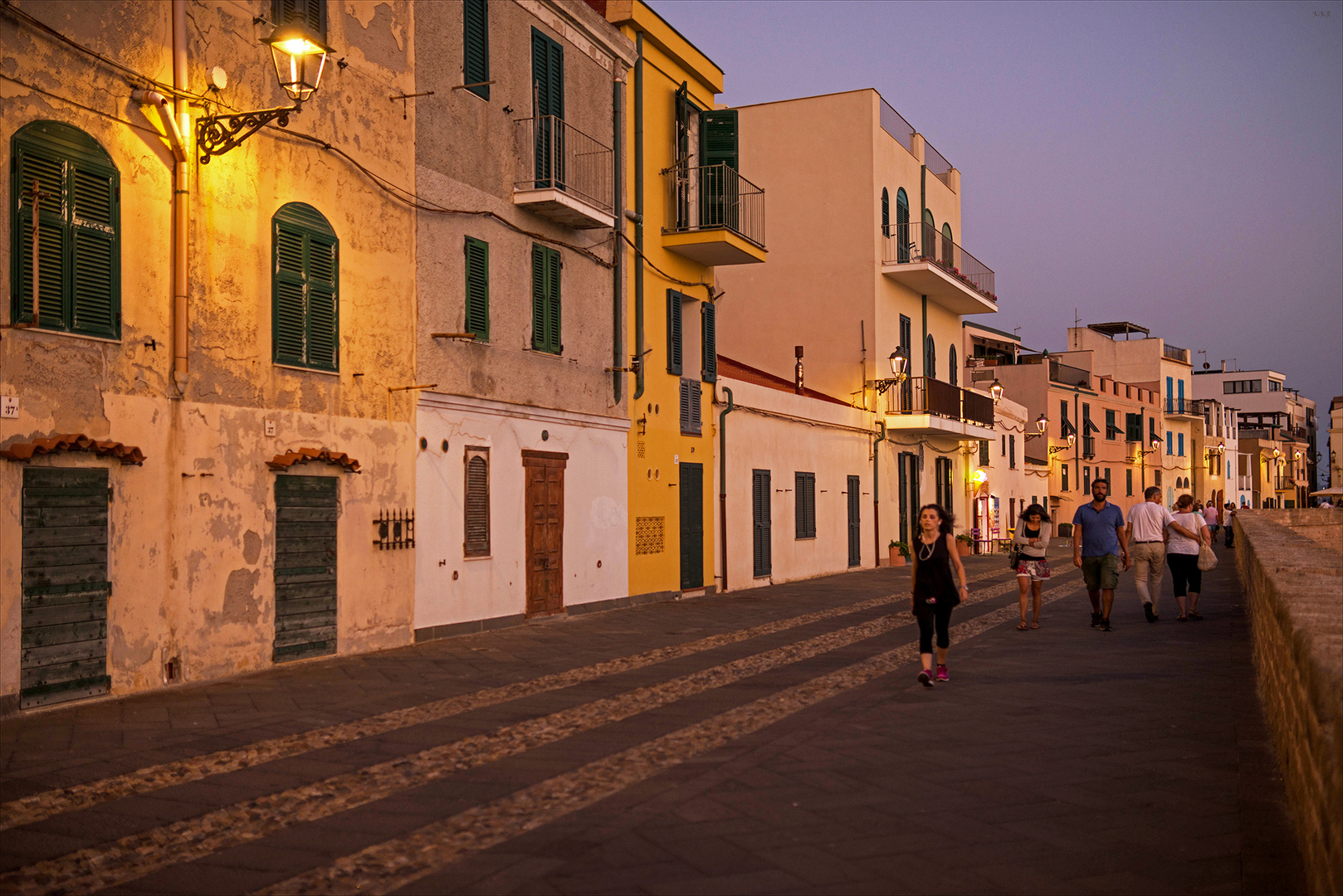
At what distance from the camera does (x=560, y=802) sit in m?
6.41

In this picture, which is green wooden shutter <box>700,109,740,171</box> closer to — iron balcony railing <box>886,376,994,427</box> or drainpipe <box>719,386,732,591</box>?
drainpipe <box>719,386,732,591</box>

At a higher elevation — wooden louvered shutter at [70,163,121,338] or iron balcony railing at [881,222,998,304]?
iron balcony railing at [881,222,998,304]

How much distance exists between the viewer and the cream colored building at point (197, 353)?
942 centimetres

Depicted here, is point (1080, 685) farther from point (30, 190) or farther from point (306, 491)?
point (30, 190)

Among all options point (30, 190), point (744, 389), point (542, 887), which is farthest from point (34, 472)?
point (744, 389)

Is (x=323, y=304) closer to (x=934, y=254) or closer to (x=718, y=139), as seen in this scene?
(x=718, y=139)

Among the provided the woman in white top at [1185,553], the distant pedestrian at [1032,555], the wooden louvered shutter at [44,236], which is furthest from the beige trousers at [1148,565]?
the wooden louvered shutter at [44,236]

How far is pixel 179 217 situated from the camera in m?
10.7

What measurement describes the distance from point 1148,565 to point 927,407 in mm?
15361

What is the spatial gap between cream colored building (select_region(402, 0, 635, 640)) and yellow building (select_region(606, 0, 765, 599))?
0.67 metres

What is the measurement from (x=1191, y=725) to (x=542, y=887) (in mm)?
5147

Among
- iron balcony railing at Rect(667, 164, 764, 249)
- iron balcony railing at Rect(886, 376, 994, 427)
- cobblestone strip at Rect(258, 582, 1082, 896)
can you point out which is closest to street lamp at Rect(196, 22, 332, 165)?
cobblestone strip at Rect(258, 582, 1082, 896)

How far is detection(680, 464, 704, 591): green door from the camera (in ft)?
67.9

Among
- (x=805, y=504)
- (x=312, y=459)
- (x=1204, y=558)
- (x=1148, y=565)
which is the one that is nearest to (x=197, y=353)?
(x=312, y=459)
